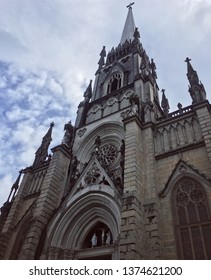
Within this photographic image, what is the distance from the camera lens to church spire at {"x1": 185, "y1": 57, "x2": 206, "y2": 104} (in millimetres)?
13688

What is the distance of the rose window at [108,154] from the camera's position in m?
16.1

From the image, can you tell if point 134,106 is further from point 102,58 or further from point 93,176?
point 102,58

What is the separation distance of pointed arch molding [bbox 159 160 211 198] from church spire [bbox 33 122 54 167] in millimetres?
10538

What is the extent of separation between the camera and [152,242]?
9328mm

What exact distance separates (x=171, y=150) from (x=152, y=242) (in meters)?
4.76

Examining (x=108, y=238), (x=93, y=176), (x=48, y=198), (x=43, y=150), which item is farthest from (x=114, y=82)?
(x=108, y=238)

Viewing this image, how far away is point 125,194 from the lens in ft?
34.3

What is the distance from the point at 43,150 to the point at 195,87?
12.3m

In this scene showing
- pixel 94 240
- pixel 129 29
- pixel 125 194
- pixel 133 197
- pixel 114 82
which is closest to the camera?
pixel 133 197

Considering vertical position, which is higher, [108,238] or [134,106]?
[134,106]

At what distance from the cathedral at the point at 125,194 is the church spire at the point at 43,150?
120mm

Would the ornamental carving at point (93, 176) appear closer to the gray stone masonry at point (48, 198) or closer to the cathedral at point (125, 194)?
the cathedral at point (125, 194)

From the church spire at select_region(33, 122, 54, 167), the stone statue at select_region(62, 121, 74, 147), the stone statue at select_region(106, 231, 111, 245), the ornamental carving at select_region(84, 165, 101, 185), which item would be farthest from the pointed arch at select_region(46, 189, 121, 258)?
the church spire at select_region(33, 122, 54, 167)

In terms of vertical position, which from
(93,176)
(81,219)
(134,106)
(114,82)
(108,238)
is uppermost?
(114,82)
